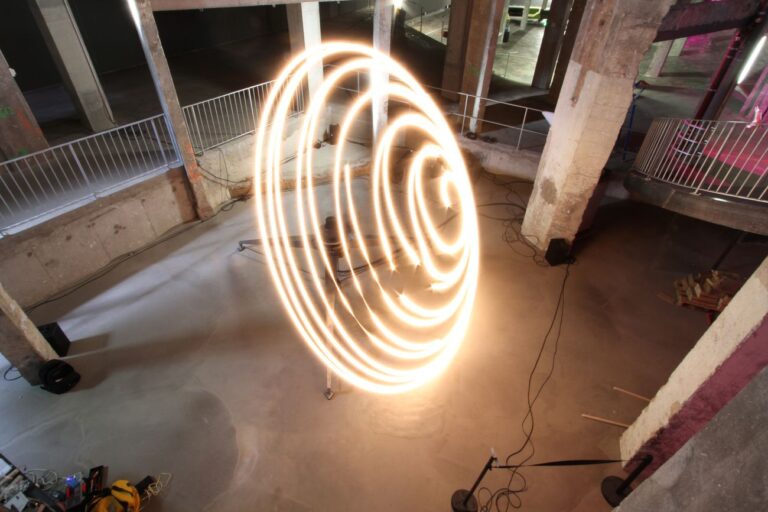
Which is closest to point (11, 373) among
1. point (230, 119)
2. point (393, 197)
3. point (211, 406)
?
point (211, 406)

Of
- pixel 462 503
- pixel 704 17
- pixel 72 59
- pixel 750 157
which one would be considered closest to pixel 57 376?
pixel 462 503

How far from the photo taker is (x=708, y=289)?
6809 millimetres

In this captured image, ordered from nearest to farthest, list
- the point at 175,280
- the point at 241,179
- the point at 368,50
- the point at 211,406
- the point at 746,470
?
1. the point at 746,470
2. the point at 211,406
3. the point at 368,50
4. the point at 175,280
5. the point at 241,179

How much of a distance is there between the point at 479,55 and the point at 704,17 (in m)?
4.39

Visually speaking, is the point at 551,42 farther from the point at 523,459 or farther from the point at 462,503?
the point at 462,503

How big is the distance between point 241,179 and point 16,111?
416 cm

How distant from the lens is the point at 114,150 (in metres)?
8.52

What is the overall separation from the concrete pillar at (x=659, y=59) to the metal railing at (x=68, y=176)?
53.3 ft

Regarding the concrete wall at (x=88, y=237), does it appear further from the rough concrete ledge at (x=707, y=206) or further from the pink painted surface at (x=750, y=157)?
the pink painted surface at (x=750, y=157)

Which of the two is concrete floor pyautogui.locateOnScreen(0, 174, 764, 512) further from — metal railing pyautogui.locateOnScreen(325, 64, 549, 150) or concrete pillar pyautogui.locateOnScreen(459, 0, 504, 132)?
concrete pillar pyautogui.locateOnScreen(459, 0, 504, 132)

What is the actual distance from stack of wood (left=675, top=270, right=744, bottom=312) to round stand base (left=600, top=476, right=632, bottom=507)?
12.2 feet

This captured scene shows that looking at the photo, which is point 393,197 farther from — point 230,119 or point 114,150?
point 114,150

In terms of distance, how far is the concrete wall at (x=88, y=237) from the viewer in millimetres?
6332

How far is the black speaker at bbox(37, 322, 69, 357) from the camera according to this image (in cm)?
569
